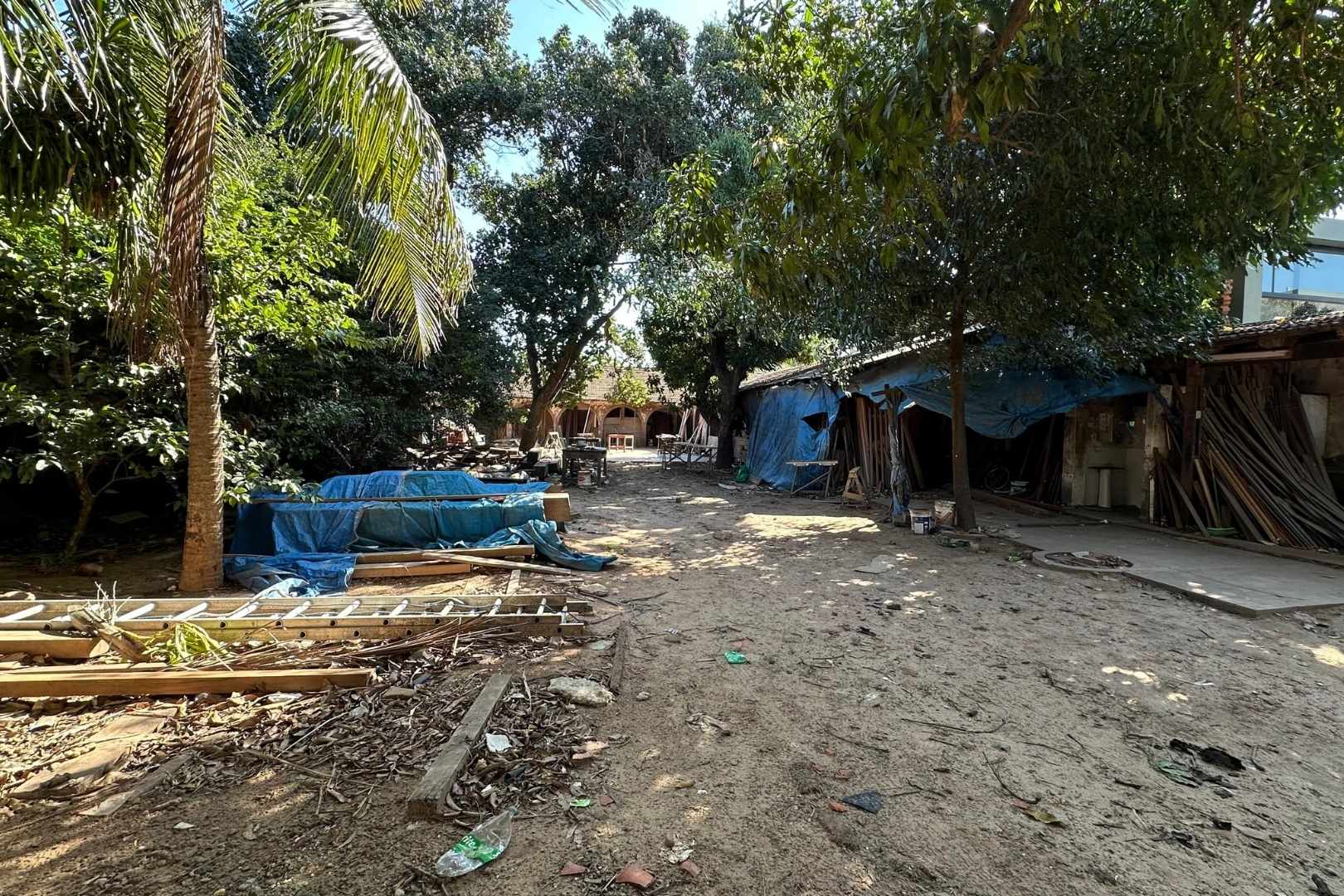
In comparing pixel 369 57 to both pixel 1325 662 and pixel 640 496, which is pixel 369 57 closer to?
pixel 1325 662

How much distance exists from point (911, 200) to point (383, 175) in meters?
5.19

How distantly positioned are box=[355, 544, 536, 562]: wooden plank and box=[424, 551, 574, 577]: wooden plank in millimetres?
99

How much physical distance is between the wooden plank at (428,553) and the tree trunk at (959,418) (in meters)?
6.11

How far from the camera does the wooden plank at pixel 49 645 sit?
3.75m

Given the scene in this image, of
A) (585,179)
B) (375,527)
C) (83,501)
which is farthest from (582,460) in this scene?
(83,501)

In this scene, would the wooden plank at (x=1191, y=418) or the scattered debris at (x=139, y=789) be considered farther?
the wooden plank at (x=1191, y=418)

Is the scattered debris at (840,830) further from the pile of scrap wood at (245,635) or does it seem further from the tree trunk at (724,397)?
the tree trunk at (724,397)

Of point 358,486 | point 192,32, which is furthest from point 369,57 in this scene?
point 358,486

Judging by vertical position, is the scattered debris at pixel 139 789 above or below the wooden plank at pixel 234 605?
below

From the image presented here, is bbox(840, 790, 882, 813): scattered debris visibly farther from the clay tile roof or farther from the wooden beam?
the wooden beam

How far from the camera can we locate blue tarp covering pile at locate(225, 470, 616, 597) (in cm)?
671

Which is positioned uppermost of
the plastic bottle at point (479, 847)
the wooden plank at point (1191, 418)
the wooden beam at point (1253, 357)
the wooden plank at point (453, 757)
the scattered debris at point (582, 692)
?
the wooden beam at point (1253, 357)

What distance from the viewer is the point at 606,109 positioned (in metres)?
13.9

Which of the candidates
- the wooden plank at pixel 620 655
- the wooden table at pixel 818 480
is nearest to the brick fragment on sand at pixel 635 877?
the wooden plank at pixel 620 655
